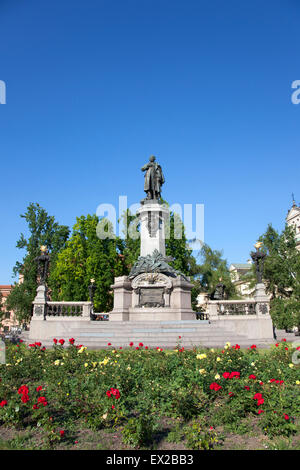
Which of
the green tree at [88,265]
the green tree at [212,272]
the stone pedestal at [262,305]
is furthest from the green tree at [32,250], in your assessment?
the stone pedestal at [262,305]

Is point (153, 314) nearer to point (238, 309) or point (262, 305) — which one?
point (238, 309)

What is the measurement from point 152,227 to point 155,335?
8531 millimetres

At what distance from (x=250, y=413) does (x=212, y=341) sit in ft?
33.0

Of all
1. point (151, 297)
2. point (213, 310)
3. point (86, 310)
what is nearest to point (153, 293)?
point (151, 297)

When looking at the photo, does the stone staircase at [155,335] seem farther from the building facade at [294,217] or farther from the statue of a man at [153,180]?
the building facade at [294,217]

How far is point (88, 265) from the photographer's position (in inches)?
1368

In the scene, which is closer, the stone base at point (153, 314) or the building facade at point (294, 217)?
the stone base at point (153, 314)

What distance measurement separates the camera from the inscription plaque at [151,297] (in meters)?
20.5

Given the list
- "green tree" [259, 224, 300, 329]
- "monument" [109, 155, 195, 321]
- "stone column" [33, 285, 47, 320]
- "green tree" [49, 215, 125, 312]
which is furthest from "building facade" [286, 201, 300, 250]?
"stone column" [33, 285, 47, 320]

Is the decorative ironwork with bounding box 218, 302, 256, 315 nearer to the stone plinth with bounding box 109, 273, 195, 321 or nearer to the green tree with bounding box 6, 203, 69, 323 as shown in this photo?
the stone plinth with bounding box 109, 273, 195, 321

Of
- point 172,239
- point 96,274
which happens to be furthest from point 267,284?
point 96,274

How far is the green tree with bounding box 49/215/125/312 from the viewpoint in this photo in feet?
113

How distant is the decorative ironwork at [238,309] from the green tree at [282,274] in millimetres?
16523
